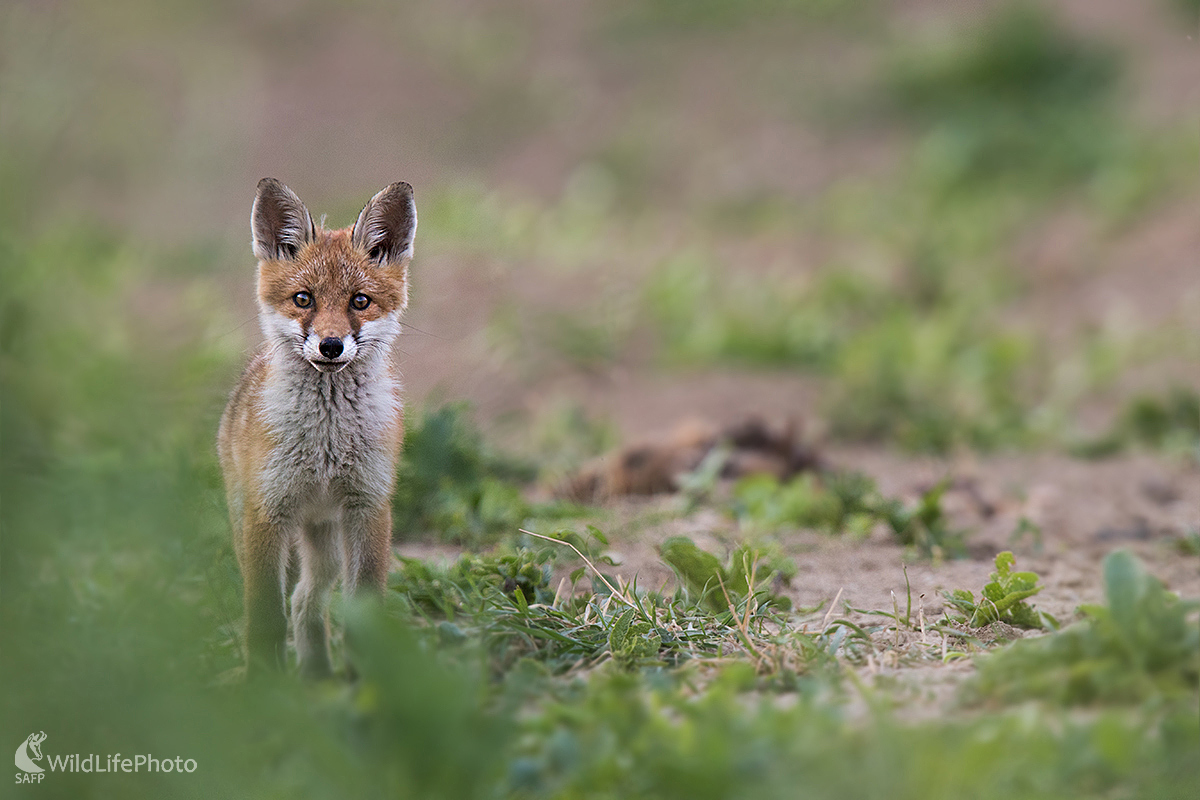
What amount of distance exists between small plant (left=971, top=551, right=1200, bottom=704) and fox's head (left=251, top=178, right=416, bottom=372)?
173cm

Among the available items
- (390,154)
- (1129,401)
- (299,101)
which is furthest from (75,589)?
(299,101)

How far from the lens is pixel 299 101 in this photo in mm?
13969

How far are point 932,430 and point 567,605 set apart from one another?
157 inches

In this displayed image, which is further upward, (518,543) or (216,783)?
(518,543)

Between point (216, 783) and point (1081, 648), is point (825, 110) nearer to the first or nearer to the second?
point (1081, 648)

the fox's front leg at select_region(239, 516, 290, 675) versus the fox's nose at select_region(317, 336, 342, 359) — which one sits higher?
the fox's nose at select_region(317, 336, 342, 359)

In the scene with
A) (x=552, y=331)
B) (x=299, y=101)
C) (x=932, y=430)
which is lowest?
(x=932, y=430)

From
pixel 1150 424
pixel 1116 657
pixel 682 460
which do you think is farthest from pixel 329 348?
pixel 1150 424

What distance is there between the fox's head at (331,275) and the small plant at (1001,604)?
1.80m

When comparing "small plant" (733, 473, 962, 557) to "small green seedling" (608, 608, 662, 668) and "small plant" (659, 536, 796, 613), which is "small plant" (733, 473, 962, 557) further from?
"small green seedling" (608, 608, 662, 668)

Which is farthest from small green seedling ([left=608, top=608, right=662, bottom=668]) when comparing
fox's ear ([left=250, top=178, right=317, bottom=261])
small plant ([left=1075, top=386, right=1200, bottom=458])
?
small plant ([left=1075, top=386, right=1200, bottom=458])

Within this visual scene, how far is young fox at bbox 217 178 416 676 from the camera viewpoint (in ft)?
10.3

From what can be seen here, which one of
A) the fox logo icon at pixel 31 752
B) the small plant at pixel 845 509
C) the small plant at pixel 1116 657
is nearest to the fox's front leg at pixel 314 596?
the fox logo icon at pixel 31 752

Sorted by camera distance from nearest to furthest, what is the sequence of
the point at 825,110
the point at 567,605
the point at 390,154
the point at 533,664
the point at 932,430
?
the point at 533,664
the point at 567,605
the point at 932,430
the point at 390,154
the point at 825,110
